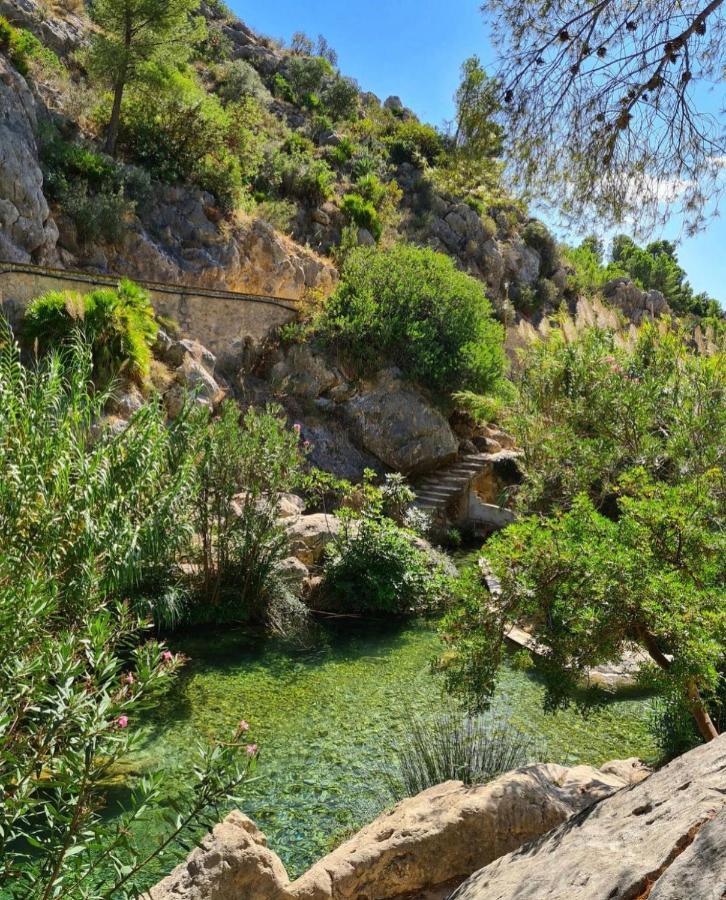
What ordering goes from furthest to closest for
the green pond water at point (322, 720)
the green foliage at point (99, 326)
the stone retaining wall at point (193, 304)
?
the stone retaining wall at point (193, 304)
the green foliage at point (99, 326)
the green pond water at point (322, 720)

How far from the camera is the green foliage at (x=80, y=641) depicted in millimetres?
2055

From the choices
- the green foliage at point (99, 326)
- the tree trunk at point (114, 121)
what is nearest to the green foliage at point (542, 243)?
the tree trunk at point (114, 121)

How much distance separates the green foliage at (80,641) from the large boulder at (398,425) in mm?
8455


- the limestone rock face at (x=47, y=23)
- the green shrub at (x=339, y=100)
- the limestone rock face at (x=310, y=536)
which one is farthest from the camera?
the green shrub at (x=339, y=100)

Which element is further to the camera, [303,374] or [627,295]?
[627,295]

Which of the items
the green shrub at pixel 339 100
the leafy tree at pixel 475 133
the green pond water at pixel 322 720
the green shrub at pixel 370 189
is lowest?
the green pond water at pixel 322 720

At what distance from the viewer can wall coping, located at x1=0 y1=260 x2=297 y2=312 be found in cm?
1098

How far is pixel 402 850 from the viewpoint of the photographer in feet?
11.3

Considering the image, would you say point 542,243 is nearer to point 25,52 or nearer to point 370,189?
point 370,189

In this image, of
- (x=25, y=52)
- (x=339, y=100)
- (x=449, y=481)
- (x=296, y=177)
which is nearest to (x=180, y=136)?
(x=25, y=52)

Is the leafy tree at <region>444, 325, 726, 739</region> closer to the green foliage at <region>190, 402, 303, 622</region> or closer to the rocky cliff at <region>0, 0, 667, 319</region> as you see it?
the rocky cliff at <region>0, 0, 667, 319</region>

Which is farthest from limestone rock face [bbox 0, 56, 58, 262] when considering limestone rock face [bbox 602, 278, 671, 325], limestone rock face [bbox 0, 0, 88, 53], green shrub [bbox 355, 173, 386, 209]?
limestone rock face [bbox 602, 278, 671, 325]

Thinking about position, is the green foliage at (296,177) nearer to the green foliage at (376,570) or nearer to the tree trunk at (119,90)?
the tree trunk at (119,90)

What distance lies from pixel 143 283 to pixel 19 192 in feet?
10.3
